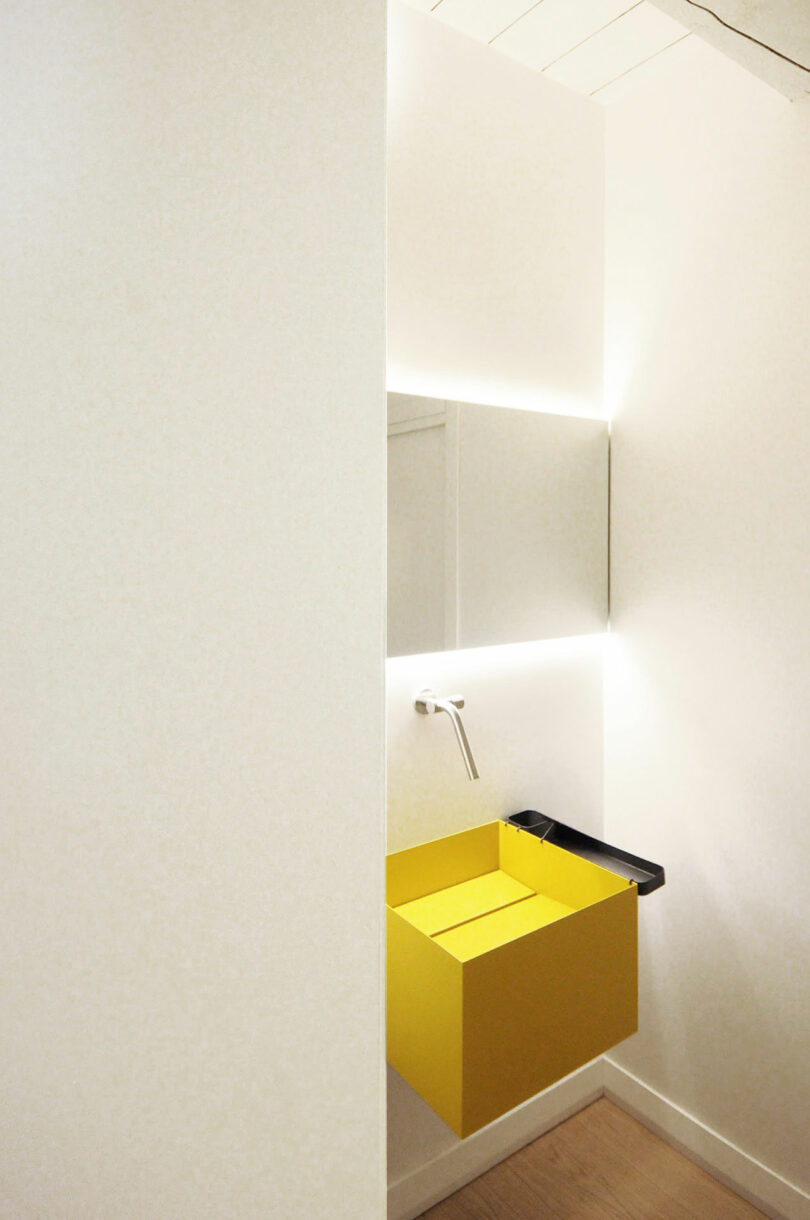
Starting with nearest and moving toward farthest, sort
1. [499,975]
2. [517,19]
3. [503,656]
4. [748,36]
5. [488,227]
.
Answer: [748,36], [499,975], [517,19], [488,227], [503,656]

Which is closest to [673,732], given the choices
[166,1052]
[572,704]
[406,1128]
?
[572,704]

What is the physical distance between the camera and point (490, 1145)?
1.83 metres

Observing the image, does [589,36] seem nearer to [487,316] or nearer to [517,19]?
[517,19]

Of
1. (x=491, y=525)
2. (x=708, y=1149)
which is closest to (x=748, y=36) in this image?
(x=491, y=525)

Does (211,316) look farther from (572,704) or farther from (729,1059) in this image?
(729,1059)

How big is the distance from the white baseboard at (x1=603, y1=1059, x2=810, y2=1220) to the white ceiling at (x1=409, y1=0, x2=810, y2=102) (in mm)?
2301

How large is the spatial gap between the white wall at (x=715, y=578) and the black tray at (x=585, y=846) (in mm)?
208

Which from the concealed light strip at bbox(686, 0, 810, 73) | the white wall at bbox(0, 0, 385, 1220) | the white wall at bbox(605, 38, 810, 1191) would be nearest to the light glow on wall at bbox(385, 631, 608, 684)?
the white wall at bbox(605, 38, 810, 1191)

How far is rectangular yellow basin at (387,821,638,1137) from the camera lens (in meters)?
1.28

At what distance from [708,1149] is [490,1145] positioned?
0.54 meters

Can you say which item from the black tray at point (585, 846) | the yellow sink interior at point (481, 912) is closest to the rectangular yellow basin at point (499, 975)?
the yellow sink interior at point (481, 912)

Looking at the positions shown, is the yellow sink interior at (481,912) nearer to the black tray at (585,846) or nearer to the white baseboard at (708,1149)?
the black tray at (585,846)

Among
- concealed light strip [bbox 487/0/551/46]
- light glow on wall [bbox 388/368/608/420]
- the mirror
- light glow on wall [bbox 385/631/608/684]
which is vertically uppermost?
concealed light strip [bbox 487/0/551/46]

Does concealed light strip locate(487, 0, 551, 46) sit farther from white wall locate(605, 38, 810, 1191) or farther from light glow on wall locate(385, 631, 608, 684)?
light glow on wall locate(385, 631, 608, 684)
